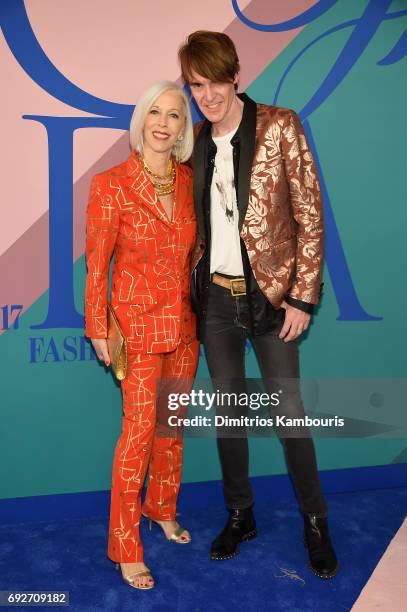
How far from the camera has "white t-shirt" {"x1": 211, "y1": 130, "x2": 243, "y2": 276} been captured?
2418 mm

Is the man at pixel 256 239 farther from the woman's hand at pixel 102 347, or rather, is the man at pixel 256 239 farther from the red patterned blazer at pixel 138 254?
the woman's hand at pixel 102 347

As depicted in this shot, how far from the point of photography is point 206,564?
255 cm

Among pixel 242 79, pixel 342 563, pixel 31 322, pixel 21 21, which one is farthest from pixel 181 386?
pixel 21 21

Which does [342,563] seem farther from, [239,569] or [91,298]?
[91,298]

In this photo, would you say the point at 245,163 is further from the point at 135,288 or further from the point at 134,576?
the point at 134,576

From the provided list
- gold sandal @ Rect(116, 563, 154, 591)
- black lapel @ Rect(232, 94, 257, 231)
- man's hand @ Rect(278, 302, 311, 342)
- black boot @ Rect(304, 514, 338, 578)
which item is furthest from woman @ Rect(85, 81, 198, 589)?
black boot @ Rect(304, 514, 338, 578)

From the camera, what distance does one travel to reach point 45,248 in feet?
9.01

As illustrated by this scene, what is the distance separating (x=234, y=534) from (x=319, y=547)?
14.1 inches

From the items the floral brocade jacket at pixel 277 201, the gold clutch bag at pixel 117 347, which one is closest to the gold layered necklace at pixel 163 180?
the floral brocade jacket at pixel 277 201

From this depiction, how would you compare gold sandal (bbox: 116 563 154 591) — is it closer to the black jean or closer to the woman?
the woman

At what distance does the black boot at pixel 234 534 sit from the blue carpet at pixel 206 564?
0.11 ft

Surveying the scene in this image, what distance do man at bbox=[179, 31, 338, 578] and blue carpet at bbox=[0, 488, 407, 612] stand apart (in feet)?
0.33

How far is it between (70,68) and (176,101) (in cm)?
56

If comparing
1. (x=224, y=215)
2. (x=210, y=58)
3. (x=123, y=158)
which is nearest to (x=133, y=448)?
(x=224, y=215)
